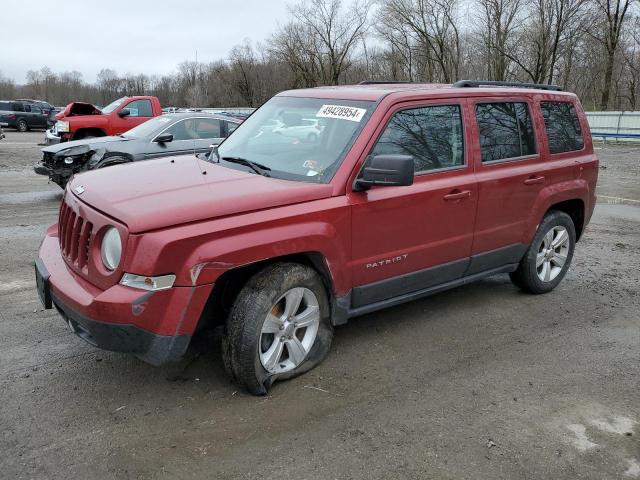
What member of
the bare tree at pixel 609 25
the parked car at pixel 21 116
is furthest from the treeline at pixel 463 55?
the parked car at pixel 21 116

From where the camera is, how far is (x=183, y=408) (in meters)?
3.38

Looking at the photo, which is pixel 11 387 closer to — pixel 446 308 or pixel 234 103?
pixel 446 308

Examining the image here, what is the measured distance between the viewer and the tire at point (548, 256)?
17.3 ft

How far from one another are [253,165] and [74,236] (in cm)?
126

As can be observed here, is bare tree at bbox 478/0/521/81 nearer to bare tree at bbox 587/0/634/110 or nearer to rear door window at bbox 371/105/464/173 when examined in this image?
bare tree at bbox 587/0/634/110

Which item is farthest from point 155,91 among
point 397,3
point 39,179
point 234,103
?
point 39,179

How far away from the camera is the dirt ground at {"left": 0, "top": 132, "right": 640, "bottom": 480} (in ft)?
9.57

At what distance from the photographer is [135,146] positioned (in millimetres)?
9531

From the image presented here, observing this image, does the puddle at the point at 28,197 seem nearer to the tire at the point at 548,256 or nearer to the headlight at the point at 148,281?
the headlight at the point at 148,281

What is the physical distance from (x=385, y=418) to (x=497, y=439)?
24.9 inches

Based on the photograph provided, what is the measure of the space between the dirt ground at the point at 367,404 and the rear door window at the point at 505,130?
142 cm

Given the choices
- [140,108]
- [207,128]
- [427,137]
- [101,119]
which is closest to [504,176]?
[427,137]

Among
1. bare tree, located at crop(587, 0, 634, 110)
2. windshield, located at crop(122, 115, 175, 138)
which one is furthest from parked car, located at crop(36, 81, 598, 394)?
bare tree, located at crop(587, 0, 634, 110)

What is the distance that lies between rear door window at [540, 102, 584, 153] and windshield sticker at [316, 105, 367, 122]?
2.11 metres
